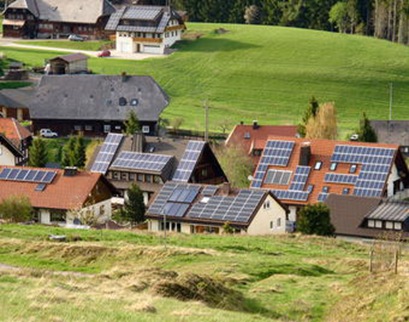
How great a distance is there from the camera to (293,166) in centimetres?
6812

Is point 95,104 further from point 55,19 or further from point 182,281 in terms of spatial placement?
point 182,281

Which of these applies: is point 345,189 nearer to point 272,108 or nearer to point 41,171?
point 41,171

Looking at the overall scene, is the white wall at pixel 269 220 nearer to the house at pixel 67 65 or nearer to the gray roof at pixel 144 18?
the house at pixel 67 65

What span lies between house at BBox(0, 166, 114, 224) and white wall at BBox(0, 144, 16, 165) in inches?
423

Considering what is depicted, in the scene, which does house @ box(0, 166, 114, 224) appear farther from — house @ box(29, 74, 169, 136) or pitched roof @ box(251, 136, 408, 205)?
house @ box(29, 74, 169, 136)

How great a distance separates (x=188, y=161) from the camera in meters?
67.6

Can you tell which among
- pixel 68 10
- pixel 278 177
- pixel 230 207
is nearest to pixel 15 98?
pixel 278 177

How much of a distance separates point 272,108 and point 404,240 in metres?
50.6

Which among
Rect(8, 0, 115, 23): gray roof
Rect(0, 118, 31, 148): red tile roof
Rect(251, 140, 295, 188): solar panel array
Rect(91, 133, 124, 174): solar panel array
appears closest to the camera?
Rect(251, 140, 295, 188): solar panel array

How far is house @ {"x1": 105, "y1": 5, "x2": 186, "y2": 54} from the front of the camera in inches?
4560

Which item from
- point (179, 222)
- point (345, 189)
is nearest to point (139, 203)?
point (179, 222)

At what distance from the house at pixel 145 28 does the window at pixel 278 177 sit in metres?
49.2

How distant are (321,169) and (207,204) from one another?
13072 mm

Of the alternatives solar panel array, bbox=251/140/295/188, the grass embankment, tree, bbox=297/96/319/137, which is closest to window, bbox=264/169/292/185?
solar panel array, bbox=251/140/295/188
